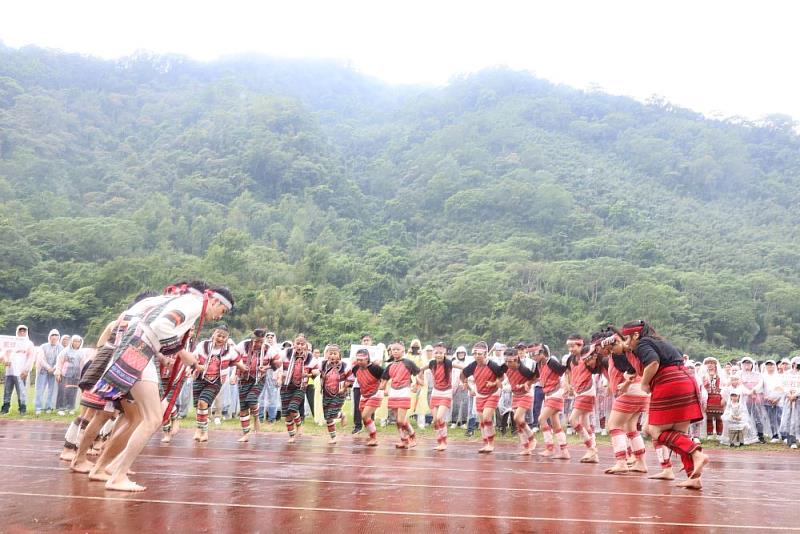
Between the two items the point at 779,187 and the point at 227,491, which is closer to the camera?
the point at 227,491

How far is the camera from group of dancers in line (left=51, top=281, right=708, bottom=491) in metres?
7.00

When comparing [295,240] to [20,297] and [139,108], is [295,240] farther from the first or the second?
[139,108]

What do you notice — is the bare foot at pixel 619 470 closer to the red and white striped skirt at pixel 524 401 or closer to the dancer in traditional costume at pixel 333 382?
the red and white striped skirt at pixel 524 401

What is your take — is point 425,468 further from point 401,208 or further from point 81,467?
point 401,208

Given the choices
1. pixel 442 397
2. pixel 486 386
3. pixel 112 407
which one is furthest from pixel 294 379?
pixel 112 407

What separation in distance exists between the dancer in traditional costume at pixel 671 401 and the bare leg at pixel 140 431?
5182 mm

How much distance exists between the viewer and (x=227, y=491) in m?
7.28

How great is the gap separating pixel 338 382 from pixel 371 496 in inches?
280

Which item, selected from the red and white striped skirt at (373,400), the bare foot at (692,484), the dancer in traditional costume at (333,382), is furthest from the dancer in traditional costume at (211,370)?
the bare foot at (692,484)

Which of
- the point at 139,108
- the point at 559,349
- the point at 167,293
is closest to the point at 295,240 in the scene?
the point at 559,349

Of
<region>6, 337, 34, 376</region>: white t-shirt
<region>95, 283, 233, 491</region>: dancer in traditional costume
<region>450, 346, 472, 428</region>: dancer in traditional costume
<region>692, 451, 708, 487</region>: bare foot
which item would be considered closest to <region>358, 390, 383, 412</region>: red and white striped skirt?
<region>450, 346, 472, 428</region>: dancer in traditional costume

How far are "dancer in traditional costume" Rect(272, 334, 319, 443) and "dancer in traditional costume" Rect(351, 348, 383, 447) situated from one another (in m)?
0.85

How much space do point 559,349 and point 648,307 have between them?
31.2ft

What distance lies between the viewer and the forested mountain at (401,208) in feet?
170
